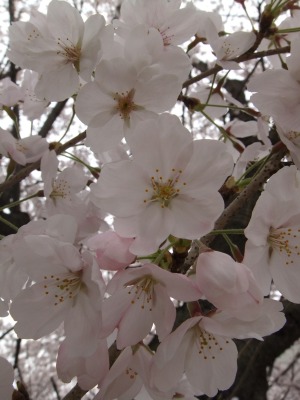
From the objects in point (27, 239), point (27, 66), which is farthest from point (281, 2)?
point (27, 239)

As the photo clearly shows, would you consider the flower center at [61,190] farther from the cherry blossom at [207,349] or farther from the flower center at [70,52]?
the cherry blossom at [207,349]

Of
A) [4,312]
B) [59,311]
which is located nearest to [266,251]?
[59,311]

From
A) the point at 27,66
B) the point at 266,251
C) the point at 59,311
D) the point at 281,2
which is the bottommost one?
the point at 59,311

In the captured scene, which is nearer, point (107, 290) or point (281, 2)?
point (107, 290)

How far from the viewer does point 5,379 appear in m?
1.07

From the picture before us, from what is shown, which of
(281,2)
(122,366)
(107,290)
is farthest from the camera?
(281,2)

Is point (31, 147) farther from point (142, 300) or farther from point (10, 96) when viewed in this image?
point (142, 300)

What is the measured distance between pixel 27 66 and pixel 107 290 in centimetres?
77

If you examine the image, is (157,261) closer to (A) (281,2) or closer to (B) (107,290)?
(B) (107,290)

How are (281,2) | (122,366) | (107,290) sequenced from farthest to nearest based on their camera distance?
1. (281,2)
2. (122,366)
3. (107,290)

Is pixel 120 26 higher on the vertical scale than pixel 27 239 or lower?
higher

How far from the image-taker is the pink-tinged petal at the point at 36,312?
106 cm

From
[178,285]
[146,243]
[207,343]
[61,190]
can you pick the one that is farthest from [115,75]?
[61,190]

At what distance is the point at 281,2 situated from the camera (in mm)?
1435
